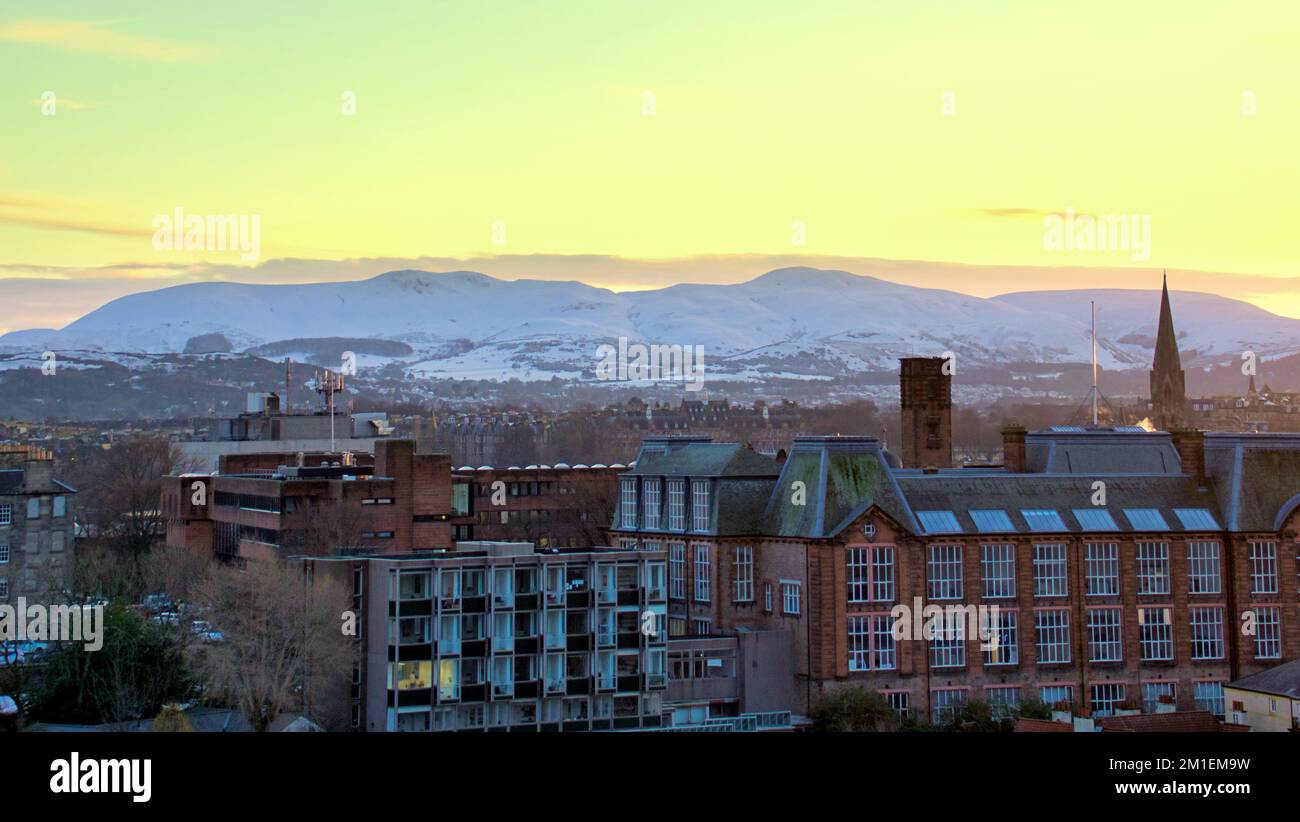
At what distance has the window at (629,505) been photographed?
76625mm

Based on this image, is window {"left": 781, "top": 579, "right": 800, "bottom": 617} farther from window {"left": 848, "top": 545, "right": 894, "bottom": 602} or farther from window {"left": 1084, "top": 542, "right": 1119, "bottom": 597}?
window {"left": 1084, "top": 542, "right": 1119, "bottom": 597}

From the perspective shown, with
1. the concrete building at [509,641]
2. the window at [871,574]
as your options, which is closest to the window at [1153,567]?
the window at [871,574]

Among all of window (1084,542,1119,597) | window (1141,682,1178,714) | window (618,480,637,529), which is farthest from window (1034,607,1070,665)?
window (618,480,637,529)

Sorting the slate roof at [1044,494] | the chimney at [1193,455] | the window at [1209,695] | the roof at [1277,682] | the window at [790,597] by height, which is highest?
the chimney at [1193,455]

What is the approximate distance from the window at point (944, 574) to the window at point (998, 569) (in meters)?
1.36

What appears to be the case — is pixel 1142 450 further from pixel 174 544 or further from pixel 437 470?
pixel 174 544

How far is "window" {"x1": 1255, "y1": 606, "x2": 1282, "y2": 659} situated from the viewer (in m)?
71.8

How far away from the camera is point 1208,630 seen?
71750mm

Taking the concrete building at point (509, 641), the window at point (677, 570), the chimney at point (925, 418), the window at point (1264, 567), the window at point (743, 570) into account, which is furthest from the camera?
the chimney at point (925, 418)

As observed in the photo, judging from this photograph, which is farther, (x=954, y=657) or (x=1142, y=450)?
(x=1142, y=450)

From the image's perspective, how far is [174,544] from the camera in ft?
353

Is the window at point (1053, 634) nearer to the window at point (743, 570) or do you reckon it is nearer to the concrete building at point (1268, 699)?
the concrete building at point (1268, 699)
